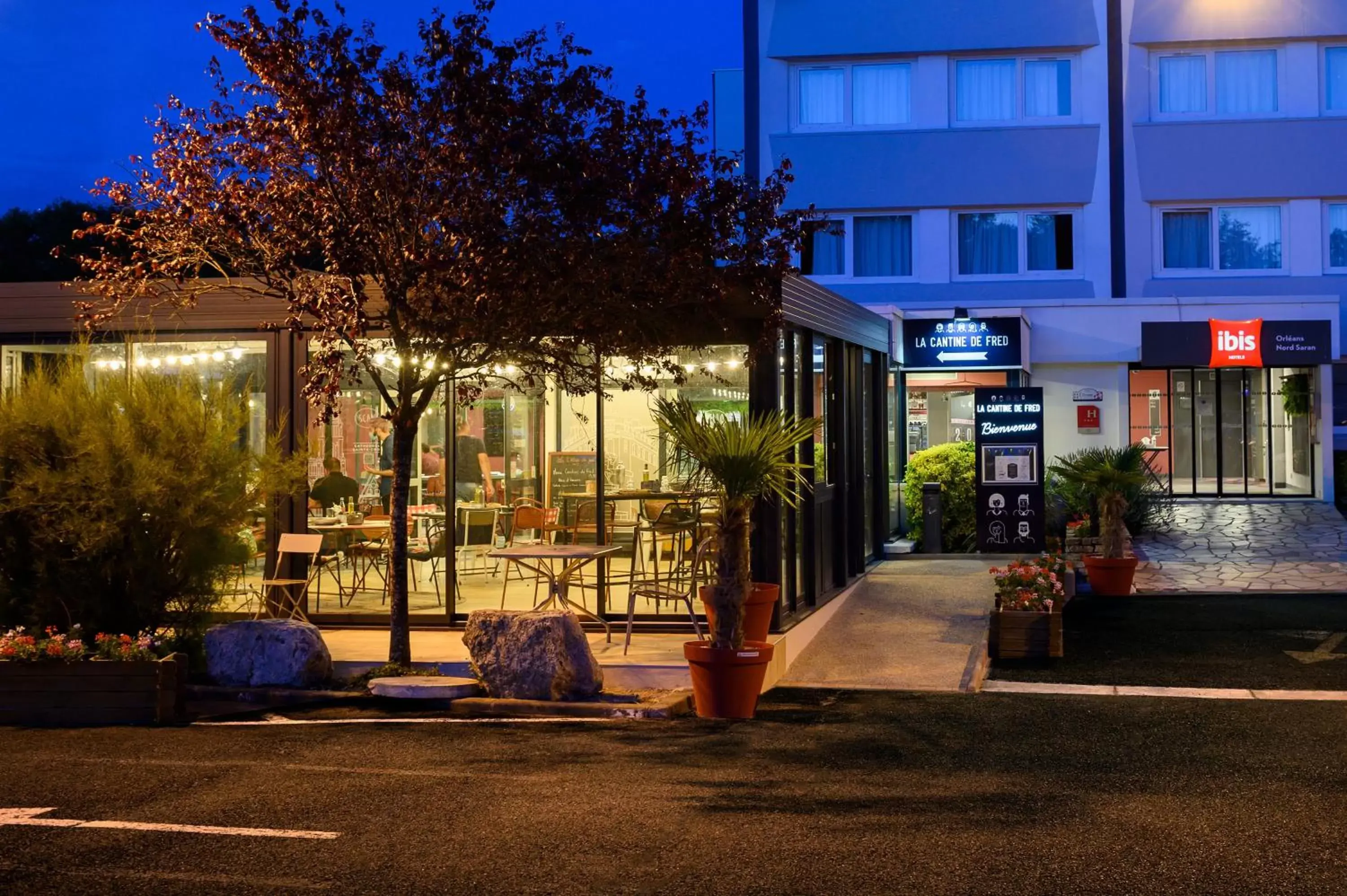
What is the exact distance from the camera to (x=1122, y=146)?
26.8 meters

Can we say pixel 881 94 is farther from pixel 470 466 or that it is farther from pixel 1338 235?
pixel 470 466

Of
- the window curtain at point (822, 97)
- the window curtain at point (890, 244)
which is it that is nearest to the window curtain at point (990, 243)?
the window curtain at point (890, 244)

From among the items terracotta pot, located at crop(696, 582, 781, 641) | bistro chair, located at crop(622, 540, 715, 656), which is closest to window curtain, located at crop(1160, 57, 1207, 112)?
bistro chair, located at crop(622, 540, 715, 656)

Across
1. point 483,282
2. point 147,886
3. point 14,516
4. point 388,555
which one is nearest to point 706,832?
point 147,886

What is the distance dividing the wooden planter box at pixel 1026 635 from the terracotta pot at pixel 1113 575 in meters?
4.06

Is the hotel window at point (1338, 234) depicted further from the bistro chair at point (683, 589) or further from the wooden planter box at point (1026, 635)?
the bistro chair at point (683, 589)

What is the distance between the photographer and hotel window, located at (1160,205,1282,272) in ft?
87.2

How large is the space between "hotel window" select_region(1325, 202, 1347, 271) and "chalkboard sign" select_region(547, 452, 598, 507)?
19.0 metres

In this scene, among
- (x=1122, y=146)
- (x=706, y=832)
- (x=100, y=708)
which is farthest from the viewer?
(x=1122, y=146)

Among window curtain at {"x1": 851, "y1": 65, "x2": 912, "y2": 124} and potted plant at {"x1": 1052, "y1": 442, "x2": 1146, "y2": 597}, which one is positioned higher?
window curtain at {"x1": 851, "y1": 65, "x2": 912, "y2": 124}

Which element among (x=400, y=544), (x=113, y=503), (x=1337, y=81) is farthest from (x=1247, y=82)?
(x=113, y=503)

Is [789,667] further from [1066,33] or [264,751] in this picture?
[1066,33]

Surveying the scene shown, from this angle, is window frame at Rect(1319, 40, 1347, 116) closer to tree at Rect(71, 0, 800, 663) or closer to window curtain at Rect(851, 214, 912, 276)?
window curtain at Rect(851, 214, 912, 276)

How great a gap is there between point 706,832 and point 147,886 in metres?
2.17
